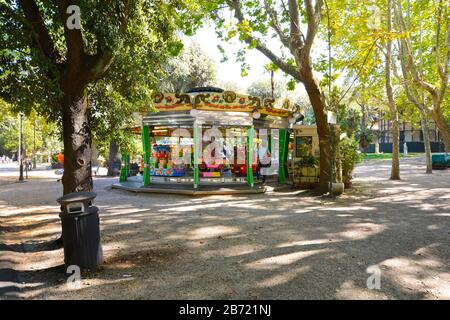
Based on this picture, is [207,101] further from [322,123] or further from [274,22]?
[322,123]

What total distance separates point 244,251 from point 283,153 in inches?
455

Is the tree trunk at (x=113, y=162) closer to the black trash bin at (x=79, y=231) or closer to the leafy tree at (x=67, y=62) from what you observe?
the leafy tree at (x=67, y=62)

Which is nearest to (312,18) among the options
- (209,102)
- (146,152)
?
(209,102)

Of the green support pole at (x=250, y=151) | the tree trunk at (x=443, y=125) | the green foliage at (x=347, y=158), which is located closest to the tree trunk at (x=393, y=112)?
the green foliage at (x=347, y=158)

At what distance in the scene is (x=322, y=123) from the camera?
39.7 ft

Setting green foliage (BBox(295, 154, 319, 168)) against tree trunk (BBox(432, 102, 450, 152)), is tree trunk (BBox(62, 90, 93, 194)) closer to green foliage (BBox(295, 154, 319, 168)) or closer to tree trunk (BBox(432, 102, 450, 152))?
tree trunk (BBox(432, 102, 450, 152))

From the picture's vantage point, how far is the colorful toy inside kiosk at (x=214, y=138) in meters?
13.2

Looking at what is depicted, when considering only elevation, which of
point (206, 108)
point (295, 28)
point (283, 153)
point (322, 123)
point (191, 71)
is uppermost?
point (191, 71)

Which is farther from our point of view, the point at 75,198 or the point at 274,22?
the point at 274,22

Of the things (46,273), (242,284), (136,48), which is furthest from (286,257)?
(136,48)

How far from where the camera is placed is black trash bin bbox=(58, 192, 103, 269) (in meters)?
4.84

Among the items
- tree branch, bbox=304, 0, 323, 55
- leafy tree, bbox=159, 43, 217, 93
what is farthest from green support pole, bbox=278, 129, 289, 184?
leafy tree, bbox=159, 43, 217, 93

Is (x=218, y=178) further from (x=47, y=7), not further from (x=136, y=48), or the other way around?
(x=47, y=7)

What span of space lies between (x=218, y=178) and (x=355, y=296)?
36.0ft
